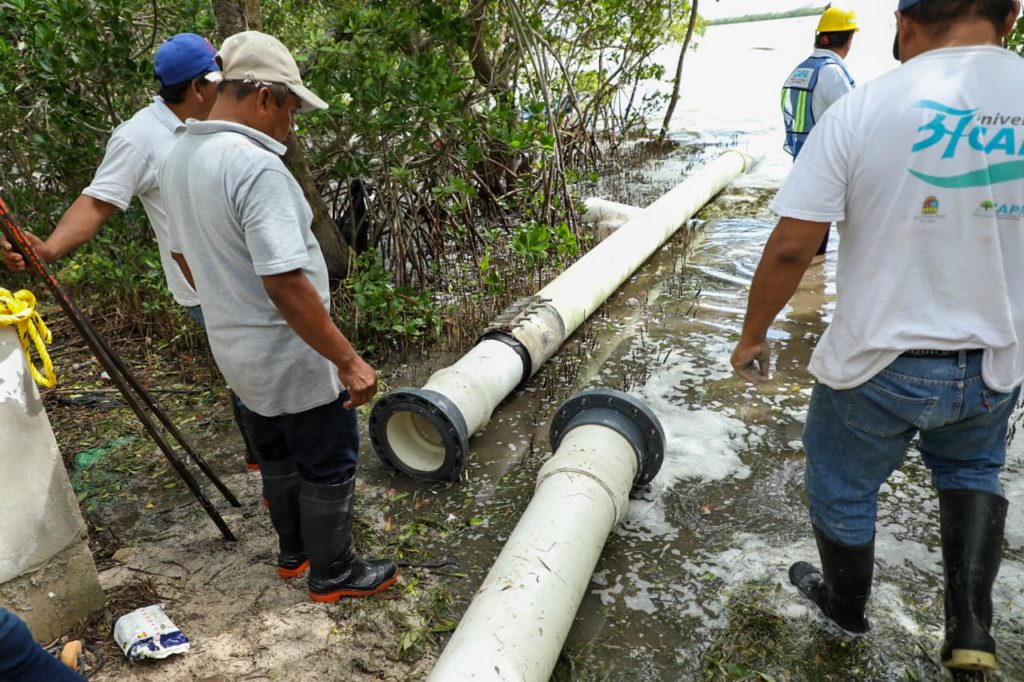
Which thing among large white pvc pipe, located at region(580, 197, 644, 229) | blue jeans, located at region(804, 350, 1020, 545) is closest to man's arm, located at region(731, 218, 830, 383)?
blue jeans, located at region(804, 350, 1020, 545)

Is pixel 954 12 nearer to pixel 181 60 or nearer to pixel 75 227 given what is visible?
pixel 181 60

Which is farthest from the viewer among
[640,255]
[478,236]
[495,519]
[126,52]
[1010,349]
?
[478,236]

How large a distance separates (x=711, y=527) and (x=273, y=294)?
199 cm

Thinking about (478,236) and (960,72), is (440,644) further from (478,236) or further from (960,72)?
(478,236)

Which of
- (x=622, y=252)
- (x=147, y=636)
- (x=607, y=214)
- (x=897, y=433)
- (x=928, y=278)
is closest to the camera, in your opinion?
(x=928, y=278)

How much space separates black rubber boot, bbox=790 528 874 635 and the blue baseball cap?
111 inches

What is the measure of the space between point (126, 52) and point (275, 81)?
322 cm

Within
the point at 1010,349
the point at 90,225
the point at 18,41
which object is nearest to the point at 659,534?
the point at 1010,349

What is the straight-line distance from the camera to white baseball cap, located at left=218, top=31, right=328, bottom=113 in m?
2.02

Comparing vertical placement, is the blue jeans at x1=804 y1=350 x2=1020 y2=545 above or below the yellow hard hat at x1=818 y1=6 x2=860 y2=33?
below

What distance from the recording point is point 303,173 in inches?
178

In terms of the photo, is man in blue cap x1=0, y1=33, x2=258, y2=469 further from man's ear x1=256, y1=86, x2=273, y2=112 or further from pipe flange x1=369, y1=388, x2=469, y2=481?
pipe flange x1=369, y1=388, x2=469, y2=481

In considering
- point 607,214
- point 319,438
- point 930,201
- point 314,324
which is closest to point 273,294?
point 314,324

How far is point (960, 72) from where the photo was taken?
1653mm
